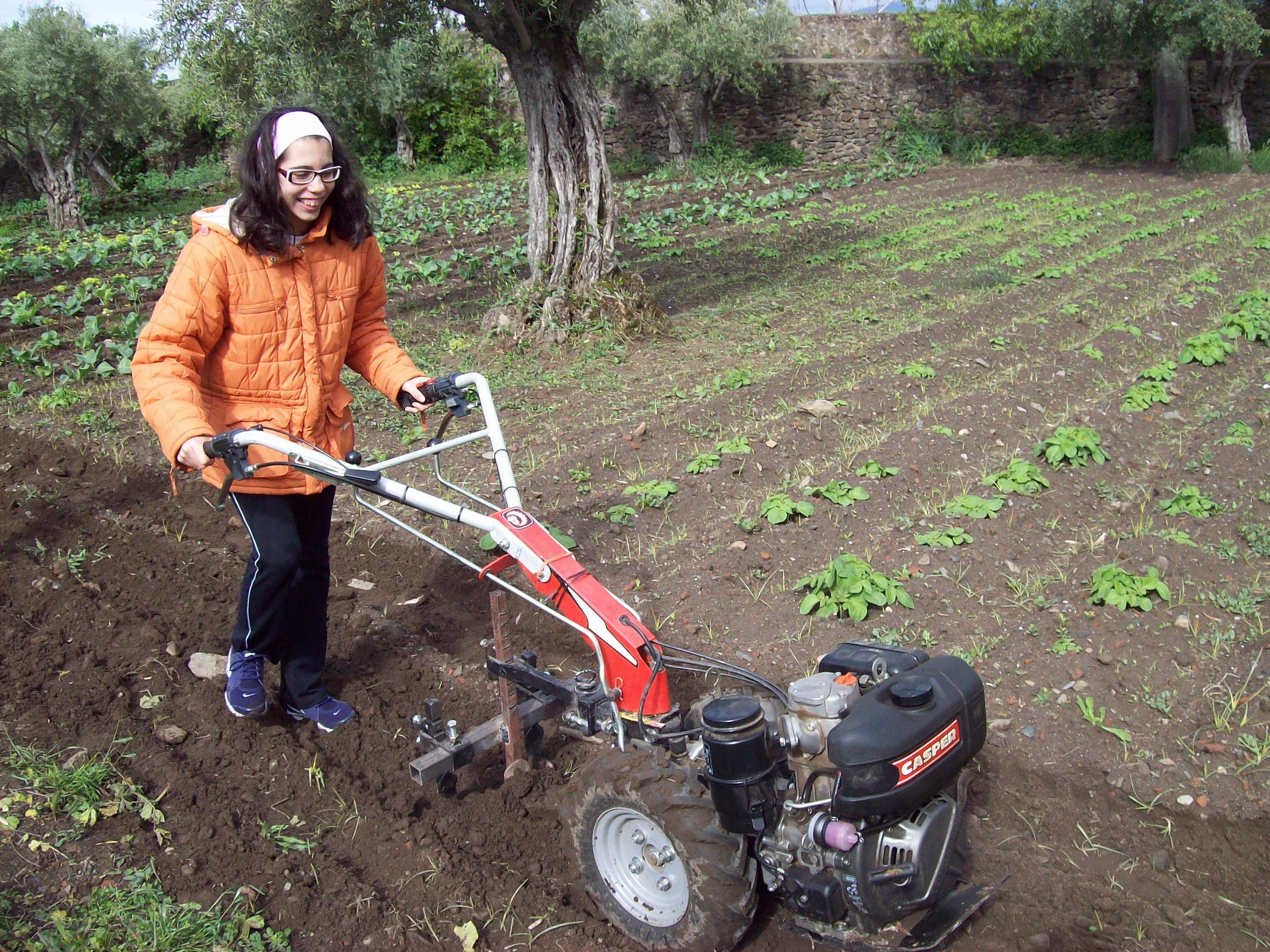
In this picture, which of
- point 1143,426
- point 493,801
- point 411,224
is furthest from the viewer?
point 411,224

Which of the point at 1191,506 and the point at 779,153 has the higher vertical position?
the point at 779,153

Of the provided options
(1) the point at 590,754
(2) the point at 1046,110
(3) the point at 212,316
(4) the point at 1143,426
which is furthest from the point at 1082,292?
(2) the point at 1046,110

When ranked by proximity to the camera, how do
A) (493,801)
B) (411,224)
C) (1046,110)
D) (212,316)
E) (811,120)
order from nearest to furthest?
1. (212,316)
2. (493,801)
3. (411,224)
4. (1046,110)
5. (811,120)

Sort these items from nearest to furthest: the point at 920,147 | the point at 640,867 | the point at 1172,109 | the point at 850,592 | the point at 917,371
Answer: the point at 640,867 → the point at 850,592 → the point at 917,371 → the point at 1172,109 → the point at 920,147

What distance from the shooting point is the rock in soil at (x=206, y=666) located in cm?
400

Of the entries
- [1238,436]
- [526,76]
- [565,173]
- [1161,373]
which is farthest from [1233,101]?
[1238,436]

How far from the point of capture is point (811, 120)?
24.5m

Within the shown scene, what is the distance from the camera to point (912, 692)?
2.35 m

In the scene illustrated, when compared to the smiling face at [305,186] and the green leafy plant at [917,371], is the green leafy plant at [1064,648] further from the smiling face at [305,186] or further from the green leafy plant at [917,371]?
the green leafy plant at [917,371]

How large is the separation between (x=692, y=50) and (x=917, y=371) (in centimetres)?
1754

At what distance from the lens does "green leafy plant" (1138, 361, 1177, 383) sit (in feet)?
22.1

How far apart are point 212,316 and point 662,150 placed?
912 inches

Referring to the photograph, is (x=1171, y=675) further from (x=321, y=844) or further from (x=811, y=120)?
(x=811, y=120)

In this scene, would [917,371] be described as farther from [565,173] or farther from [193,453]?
[193,453]
